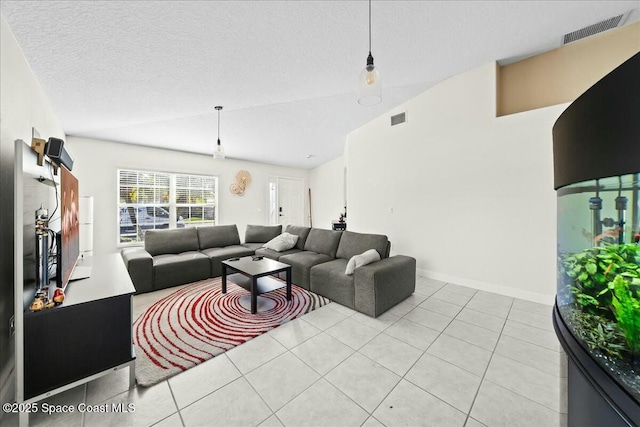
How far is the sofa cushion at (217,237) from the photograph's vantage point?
4.34 meters

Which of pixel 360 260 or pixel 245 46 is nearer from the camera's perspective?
pixel 245 46

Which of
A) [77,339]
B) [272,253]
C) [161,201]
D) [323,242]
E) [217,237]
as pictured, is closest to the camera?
[77,339]

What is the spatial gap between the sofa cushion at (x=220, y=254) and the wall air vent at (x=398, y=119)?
354 centimetres

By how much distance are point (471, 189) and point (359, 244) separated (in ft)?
6.00

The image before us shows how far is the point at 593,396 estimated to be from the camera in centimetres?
85

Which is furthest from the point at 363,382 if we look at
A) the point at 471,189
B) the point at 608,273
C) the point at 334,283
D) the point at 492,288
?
the point at 471,189

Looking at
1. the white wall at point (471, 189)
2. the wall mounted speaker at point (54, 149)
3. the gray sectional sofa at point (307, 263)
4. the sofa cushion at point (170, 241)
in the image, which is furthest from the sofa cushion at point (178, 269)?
the white wall at point (471, 189)

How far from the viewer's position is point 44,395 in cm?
129

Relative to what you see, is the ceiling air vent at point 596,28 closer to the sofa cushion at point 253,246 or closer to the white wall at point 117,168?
the sofa cushion at point 253,246

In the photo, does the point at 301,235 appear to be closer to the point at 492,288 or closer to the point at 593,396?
the point at 492,288

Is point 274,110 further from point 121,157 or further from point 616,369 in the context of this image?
point 616,369

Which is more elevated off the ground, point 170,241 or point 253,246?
point 170,241

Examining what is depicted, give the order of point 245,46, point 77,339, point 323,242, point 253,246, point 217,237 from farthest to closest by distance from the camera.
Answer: point 253,246 → point 217,237 → point 323,242 → point 245,46 → point 77,339

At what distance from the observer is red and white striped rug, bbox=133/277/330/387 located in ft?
5.97
